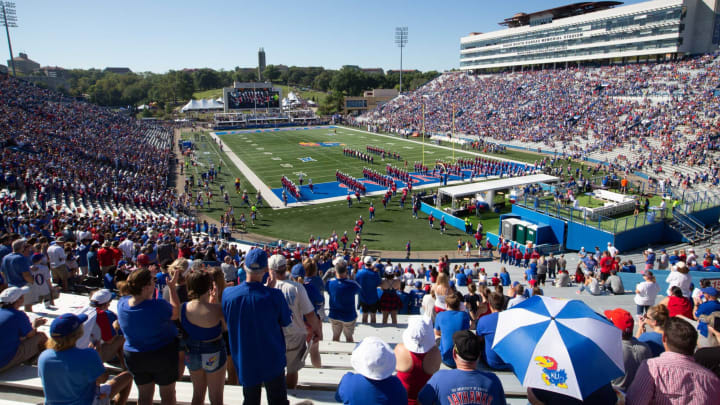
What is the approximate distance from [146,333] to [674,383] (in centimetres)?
390

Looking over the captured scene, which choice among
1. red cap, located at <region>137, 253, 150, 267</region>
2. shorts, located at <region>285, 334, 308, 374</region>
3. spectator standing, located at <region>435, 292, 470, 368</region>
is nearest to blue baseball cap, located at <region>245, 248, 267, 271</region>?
shorts, located at <region>285, 334, 308, 374</region>

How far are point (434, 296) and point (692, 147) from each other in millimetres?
35622

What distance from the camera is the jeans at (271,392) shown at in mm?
3445

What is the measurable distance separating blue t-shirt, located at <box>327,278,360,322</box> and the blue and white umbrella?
8.80 ft

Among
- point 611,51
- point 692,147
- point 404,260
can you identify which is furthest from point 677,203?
point 611,51

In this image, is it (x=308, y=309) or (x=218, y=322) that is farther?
(x=308, y=309)

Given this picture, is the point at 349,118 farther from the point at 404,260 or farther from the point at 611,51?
the point at 404,260

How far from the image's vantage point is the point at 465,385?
2.75 meters

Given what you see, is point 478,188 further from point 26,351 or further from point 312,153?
point 312,153

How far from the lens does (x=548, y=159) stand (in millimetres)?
37406

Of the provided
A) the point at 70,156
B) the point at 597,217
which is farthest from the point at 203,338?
the point at 70,156

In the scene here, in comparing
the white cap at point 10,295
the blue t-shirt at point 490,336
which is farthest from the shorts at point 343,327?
the white cap at point 10,295

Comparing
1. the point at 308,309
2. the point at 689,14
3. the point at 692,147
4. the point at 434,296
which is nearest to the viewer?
the point at 308,309

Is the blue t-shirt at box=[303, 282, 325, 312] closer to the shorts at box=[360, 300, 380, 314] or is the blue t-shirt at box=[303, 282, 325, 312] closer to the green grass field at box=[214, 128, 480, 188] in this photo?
the shorts at box=[360, 300, 380, 314]
